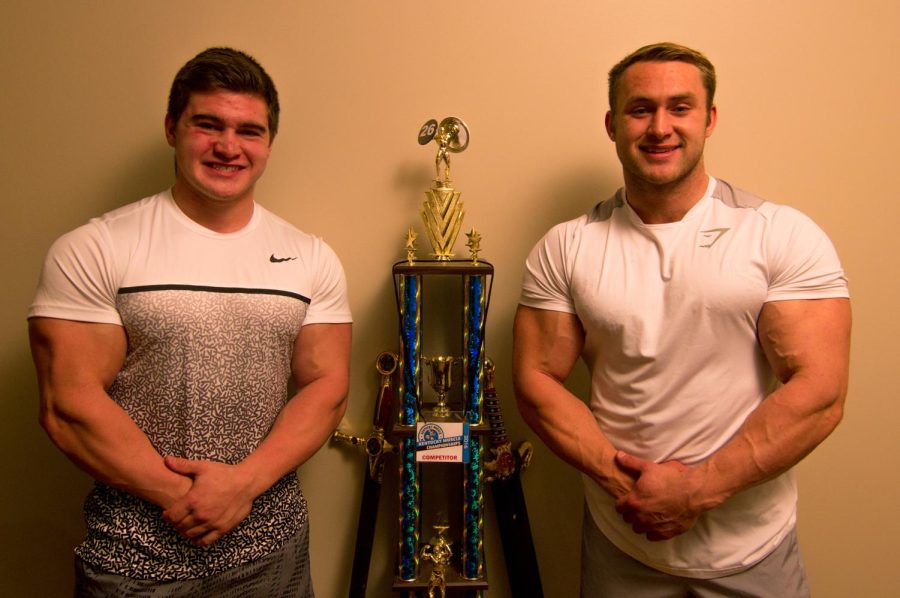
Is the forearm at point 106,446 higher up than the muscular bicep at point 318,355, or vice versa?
the muscular bicep at point 318,355

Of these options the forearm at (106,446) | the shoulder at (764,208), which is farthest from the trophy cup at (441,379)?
the shoulder at (764,208)

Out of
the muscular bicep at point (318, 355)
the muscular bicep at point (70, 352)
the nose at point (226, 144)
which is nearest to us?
the muscular bicep at point (70, 352)

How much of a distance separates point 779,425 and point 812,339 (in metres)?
0.19

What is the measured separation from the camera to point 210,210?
4.54 ft

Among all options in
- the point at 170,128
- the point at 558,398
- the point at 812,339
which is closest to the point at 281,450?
the point at 558,398

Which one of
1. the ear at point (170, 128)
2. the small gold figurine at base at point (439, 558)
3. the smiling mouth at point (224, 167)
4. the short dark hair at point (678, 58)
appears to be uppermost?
the short dark hair at point (678, 58)

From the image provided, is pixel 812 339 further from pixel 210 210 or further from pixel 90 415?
pixel 90 415

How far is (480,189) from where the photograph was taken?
183 cm

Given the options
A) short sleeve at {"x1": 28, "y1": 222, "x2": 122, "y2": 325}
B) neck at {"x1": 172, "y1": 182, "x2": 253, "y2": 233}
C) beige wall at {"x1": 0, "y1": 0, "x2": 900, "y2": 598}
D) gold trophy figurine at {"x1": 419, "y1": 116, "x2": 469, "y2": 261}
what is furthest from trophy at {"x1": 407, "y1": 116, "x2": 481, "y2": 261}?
short sleeve at {"x1": 28, "y1": 222, "x2": 122, "y2": 325}

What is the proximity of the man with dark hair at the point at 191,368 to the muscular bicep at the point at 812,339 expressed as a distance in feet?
3.21

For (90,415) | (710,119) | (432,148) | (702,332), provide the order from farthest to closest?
(432,148)
(710,119)
(702,332)
(90,415)

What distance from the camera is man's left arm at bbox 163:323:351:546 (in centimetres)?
125

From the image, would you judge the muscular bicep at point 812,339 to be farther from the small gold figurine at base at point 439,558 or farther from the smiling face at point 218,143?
the smiling face at point 218,143

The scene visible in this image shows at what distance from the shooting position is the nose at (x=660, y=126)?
134 cm
